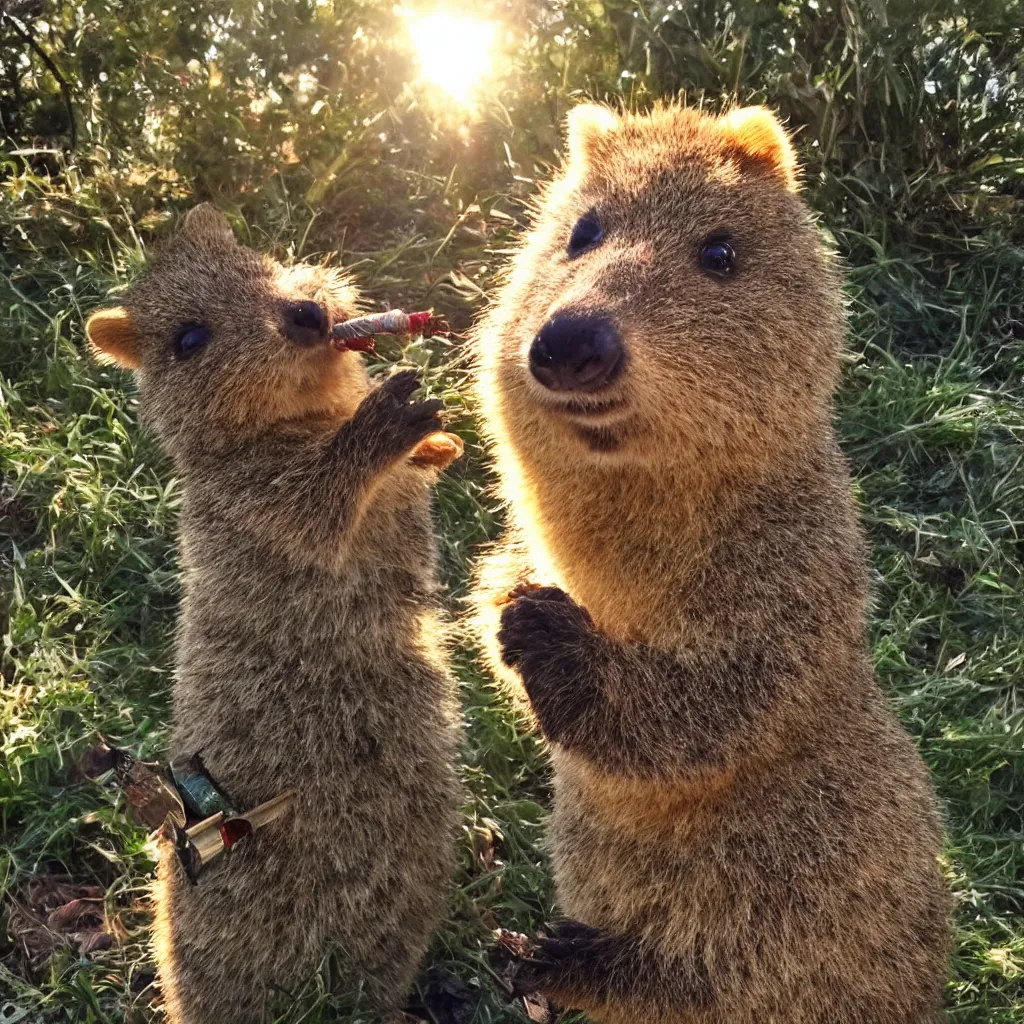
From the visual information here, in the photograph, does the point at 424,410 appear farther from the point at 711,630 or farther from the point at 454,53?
the point at 454,53

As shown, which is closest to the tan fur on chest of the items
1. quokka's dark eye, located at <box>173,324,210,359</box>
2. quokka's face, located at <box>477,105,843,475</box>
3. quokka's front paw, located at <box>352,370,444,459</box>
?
quokka's face, located at <box>477,105,843,475</box>

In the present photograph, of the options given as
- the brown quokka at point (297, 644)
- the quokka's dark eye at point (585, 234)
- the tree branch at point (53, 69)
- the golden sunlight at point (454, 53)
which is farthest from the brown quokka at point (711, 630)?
the tree branch at point (53, 69)

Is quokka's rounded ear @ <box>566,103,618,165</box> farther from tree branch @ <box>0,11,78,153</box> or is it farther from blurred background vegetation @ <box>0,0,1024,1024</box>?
tree branch @ <box>0,11,78,153</box>

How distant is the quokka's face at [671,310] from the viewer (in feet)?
10.1

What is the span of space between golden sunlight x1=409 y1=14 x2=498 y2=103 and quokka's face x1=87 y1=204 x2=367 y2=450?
9.18 ft

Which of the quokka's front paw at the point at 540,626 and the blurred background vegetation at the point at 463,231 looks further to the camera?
the blurred background vegetation at the point at 463,231

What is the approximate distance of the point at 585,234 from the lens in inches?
140

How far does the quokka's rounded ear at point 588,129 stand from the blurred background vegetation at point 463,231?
227 cm

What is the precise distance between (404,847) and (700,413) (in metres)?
1.98

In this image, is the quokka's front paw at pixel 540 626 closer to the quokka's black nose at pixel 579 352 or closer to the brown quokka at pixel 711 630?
the brown quokka at pixel 711 630

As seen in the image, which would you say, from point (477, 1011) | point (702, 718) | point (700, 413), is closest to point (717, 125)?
point (700, 413)

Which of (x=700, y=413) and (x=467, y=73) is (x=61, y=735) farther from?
(x=467, y=73)

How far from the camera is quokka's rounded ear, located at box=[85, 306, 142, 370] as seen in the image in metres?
4.68

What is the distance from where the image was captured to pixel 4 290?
269 inches
